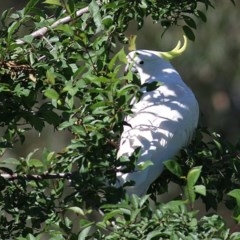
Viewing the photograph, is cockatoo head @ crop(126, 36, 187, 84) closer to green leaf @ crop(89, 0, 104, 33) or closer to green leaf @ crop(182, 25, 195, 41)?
green leaf @ crop(182, 25, 195, 41)

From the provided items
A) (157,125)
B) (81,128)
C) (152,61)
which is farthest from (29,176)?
(152,61)

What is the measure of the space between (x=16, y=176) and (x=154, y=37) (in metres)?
3.16

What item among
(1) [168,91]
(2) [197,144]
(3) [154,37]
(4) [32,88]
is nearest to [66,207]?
(4) [32,88]

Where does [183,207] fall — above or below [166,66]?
above

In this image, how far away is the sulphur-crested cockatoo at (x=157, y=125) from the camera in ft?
6.90

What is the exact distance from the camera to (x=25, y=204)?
1.86 m

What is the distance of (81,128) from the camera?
1666 millimetres

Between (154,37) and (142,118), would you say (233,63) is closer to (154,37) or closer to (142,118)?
(154,37)

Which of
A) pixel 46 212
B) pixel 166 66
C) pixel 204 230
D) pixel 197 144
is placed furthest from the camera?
pixel 166 66

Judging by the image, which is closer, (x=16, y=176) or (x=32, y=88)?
(x=32, y=88)

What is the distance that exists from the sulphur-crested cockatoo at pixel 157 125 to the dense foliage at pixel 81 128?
0.50ft

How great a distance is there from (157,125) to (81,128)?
607 mm

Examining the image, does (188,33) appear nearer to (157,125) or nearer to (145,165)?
(157,125)

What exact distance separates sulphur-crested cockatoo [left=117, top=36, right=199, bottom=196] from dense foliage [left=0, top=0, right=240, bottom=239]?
0.15 m
